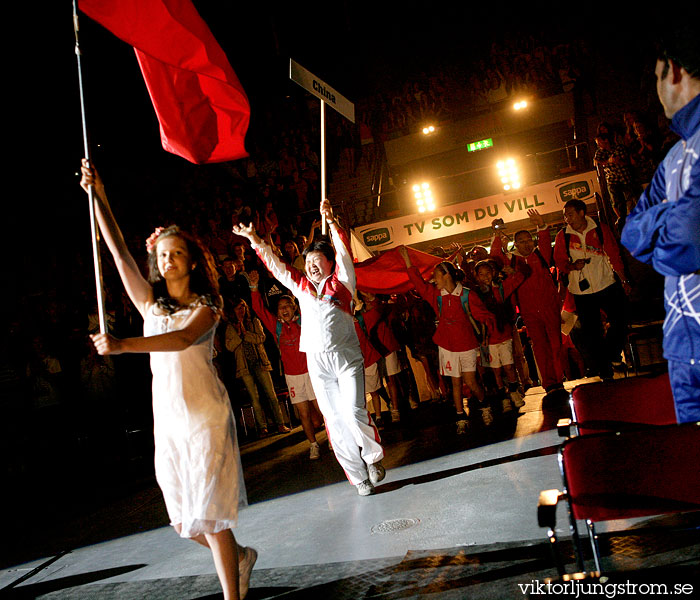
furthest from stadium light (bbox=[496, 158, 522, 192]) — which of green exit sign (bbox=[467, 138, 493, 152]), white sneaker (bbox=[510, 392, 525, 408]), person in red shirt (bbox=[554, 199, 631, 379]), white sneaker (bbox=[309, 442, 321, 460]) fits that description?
white sneaker (bbox=[309, 442, 321, 460])

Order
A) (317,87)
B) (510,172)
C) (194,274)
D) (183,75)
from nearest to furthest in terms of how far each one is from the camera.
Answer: (194,274)
(183,75)
(317,87)
(510,172)

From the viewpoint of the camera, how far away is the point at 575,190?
13023mm

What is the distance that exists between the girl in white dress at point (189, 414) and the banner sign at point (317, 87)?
2609mm

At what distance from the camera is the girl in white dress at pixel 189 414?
3.10 m

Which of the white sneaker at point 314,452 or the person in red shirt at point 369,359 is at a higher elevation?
the person in red shirt at point 369,359

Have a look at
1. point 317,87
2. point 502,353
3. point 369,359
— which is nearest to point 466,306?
point 502,353

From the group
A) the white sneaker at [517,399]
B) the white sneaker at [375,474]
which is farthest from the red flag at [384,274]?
the white sneaker at [375,474]

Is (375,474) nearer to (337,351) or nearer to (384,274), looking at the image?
(337,351)

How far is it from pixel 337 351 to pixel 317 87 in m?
2.46

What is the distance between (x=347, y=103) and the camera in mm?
6324

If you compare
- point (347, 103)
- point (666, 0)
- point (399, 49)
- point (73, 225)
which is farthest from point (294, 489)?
point (399, 49)

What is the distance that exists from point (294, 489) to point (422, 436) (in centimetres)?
210

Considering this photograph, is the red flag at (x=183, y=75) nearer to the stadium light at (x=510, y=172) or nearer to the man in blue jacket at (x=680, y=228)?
the man in blue jacket at (x=680, y=228)

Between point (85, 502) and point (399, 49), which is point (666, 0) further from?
point (399, 49)
